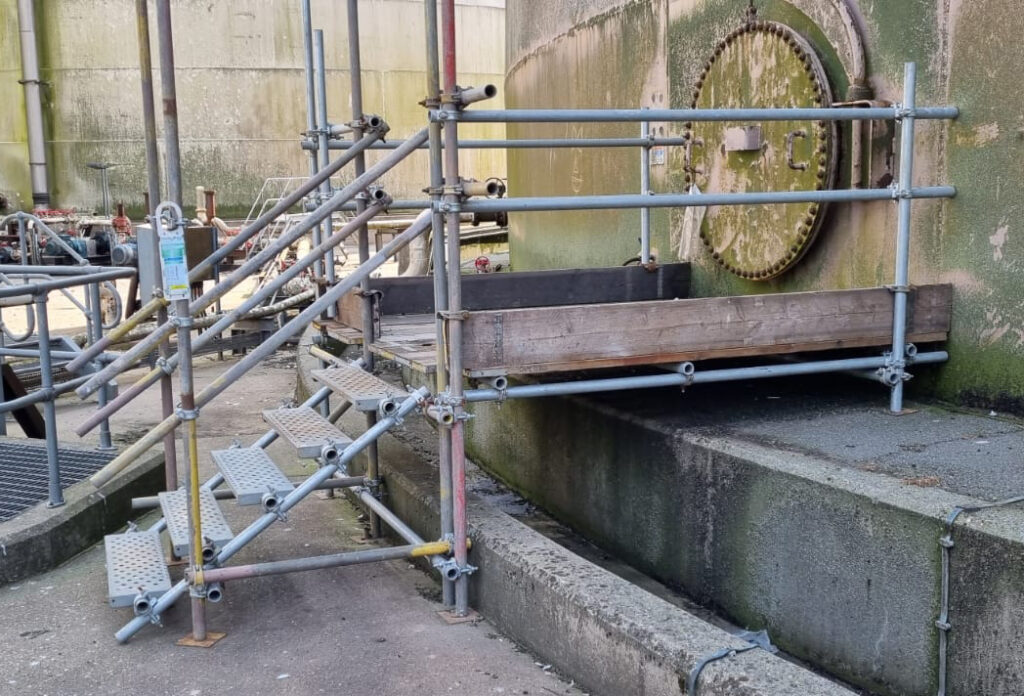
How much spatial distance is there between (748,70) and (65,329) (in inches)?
388

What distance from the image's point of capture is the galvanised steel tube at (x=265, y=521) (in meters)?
3.88

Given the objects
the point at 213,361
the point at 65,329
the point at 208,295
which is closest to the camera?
the point at 208,295

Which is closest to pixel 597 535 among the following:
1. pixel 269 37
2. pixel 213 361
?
pixel 213 361

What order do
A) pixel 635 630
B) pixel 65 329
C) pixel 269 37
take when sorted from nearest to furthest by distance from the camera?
pixel 635 630
pixel 65 329
pixel 269 37

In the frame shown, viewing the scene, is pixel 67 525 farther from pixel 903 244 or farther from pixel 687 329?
pixel 903 244

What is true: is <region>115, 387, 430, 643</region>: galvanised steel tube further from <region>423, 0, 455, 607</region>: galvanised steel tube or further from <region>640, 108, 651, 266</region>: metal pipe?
<region>640, 108, 651, 266</region>: metal pipe

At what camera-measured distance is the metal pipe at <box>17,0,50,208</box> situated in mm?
25969

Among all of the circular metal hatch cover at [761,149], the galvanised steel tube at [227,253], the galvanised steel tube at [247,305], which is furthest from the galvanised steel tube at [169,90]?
the circular metal hatch cover at [761,149]

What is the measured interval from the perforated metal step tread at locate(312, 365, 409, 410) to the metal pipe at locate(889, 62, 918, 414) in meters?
2.14

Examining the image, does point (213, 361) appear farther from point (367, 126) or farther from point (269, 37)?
point (269, 37)

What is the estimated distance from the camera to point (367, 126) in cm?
496

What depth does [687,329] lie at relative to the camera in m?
4.31

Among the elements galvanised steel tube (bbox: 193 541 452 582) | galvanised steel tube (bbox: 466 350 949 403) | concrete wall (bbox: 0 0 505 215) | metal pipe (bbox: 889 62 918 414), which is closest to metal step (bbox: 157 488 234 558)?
galvanised steel tube (bbox: 193 541 452 582)

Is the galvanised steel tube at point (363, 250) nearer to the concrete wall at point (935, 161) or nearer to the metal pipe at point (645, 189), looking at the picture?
the metal pipe at point (645, 189)
